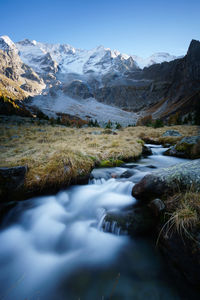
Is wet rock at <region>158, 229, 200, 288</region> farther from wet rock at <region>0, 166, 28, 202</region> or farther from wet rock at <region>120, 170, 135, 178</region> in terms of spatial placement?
wet rock at <region>0, 166, 28, 202</region>

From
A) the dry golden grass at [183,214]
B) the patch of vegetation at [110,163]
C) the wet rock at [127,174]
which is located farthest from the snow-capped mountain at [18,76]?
the dry golden grass at [183,214]

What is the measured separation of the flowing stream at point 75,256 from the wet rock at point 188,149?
16.8 feet

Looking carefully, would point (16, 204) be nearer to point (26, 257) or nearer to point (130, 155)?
point (26, 257)

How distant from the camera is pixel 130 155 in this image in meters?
7.19

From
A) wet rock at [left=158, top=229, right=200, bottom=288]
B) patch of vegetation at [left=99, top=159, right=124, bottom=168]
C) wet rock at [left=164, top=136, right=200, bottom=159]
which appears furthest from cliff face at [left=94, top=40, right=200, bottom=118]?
wet rock at [left=158, top=229, right=200, bottom=288]

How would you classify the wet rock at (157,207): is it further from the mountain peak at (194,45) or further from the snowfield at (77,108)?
the mountain peak at (194,45)

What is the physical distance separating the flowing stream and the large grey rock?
0.49 m

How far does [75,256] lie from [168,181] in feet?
7.81

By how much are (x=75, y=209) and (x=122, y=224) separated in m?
1.51

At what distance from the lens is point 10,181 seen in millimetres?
3783

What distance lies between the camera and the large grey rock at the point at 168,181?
2.84 m

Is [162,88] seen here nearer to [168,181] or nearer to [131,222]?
[168,181]

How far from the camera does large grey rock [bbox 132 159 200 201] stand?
2.84 m

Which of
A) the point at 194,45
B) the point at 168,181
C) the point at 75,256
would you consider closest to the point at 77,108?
the point at 194,45
